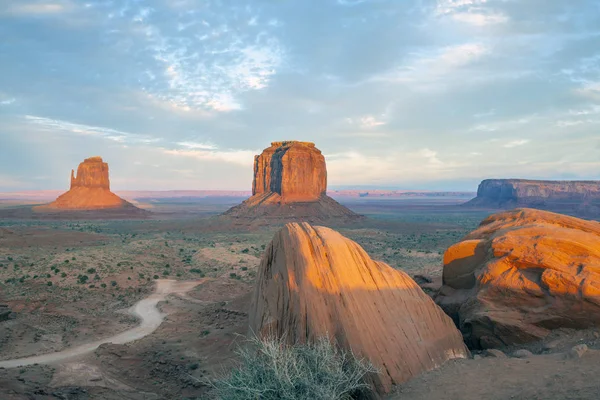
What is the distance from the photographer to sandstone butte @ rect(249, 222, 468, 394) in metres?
10.4

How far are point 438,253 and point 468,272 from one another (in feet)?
106

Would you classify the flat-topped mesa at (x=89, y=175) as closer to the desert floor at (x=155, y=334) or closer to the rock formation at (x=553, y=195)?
the desert floor at (x=155, y=334)

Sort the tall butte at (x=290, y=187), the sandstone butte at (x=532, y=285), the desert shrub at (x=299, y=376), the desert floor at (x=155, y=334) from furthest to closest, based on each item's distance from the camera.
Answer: the tall butte at (x=290, y=187)
the sandstone butte at (x=532, y=285)
the desert floor at (x=155, y=334)
the desert shrub at (x=299, y=376)

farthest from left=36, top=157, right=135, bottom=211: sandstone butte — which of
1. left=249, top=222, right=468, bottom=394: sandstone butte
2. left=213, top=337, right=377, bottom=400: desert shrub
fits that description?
left=213, top=337, right=377, bottom=400: desert shrub

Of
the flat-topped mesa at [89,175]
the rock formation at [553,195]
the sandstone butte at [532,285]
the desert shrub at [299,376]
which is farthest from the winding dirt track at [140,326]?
the rock formation at [553,195]

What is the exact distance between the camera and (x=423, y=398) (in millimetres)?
8664

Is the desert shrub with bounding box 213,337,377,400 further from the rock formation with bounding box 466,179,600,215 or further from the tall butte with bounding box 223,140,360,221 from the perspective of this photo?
the rock formation with bounding box 466,179,600,215

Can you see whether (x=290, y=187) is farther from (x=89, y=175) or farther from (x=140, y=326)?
(x=140, y=326)

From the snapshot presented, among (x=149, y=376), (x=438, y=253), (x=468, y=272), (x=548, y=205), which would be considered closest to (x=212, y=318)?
(x=149, y=376)

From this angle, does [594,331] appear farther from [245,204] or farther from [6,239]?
[245,204]

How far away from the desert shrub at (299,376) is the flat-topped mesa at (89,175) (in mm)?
134004

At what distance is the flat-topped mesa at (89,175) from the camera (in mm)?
127812

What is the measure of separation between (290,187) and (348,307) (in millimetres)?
86409

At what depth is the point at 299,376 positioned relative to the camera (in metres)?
8.47
